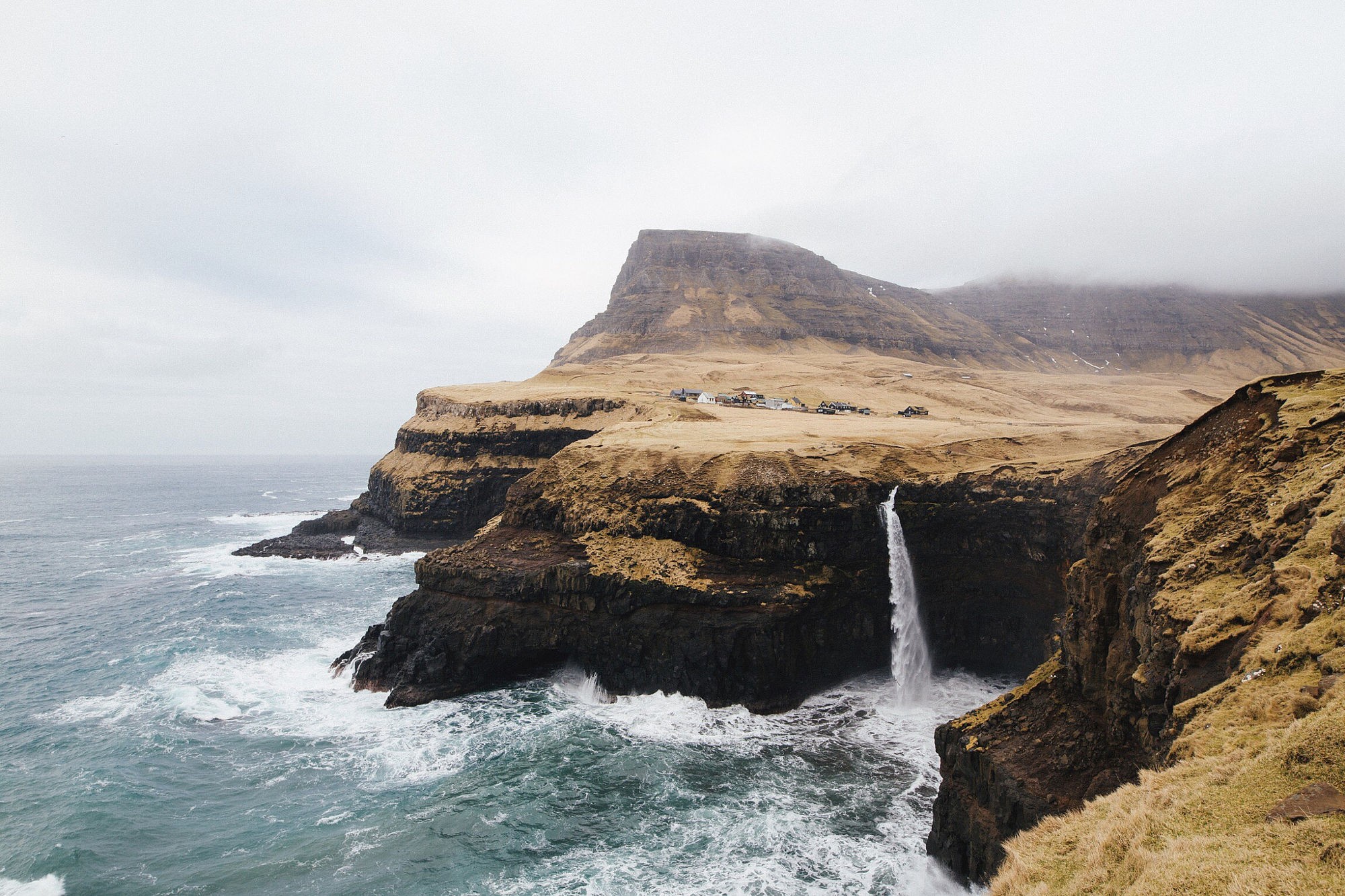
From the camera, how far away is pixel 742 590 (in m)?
34.6

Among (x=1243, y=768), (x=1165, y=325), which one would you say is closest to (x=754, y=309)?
(x=1165, y=325)

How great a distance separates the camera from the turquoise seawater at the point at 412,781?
2184 cm

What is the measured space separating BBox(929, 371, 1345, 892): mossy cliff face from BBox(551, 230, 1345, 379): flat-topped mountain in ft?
409

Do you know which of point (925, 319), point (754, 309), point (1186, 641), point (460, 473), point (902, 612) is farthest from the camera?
point (925, 319)

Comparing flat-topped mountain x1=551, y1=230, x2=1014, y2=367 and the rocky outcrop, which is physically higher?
flat-topped mountain x1=551, y1=230, x2=1014, y2=367

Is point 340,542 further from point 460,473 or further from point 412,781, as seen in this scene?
point 412,781

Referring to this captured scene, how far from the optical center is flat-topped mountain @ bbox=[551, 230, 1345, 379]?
150 meters

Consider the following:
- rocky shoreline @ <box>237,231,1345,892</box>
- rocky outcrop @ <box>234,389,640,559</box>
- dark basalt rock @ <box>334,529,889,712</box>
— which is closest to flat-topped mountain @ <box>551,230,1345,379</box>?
rocky shoreline @ <box>237,231,1345,892</box>

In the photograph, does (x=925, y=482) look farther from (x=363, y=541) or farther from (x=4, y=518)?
(x=4, y=518)

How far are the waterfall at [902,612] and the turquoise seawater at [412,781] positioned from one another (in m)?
1.51

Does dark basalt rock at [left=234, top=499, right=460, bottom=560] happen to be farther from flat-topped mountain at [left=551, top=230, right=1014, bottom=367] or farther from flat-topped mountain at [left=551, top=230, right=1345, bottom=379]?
flat-topped mountain at [left=551, top=230, right=1014, bottom=367]

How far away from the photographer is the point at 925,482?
37.8m

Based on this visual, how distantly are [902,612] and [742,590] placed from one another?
9.73m

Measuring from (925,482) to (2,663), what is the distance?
57.2m
